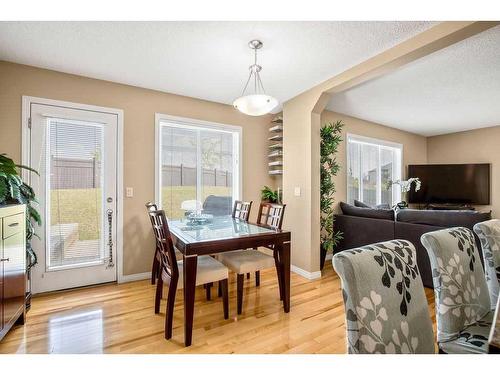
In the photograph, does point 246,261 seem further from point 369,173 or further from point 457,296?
point 369,173

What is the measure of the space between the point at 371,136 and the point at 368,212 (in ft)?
6.64

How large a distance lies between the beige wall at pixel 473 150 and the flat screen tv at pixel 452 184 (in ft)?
0.47

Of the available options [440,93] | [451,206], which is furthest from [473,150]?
[440,93]

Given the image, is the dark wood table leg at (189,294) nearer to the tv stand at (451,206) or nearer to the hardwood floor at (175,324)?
the hardwood floor at (175,324)

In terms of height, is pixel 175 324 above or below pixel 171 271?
below

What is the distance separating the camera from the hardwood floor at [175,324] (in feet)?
5.92

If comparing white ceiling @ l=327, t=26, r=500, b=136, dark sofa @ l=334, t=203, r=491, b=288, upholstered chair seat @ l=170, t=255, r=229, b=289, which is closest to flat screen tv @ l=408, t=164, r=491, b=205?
white ceiling @ l=327, t=26, r=500, b=136

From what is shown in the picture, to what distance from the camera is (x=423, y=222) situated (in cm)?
287

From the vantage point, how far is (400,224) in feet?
10.00

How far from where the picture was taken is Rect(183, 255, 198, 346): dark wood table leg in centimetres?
182

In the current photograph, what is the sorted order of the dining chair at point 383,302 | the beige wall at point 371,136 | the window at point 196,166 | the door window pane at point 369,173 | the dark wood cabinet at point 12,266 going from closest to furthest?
the dining chair at point 383,302
the dark wood cabinet at point 12,266
the window at point 196,166
the beige wall at point 371,136
the door window pane at point 369,173

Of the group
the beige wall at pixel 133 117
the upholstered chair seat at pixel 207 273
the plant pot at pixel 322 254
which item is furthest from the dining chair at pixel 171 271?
the plant pot at pixel 322 254

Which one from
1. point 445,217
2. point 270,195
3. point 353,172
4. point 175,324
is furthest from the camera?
point 353,172
